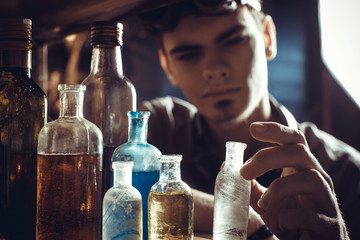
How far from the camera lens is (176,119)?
1.98 m

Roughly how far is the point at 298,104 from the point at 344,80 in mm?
937

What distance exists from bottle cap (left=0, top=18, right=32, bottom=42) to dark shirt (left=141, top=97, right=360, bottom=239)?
0.82m

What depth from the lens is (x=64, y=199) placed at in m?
0.58

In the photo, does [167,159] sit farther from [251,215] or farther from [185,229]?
[251,215]

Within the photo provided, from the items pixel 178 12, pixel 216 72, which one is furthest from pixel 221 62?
pixel 178 12

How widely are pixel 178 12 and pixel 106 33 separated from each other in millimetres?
990

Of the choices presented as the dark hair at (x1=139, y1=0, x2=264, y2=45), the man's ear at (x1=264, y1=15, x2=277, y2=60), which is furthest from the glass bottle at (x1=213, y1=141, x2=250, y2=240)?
the man's ear at (x1=264, y1=15, x2=277, y2=60)

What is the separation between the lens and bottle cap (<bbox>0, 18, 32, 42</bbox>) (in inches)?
24.5

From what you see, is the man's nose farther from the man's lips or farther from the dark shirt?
the dark shirt

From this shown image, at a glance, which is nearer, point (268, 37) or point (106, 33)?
point (106, 33)

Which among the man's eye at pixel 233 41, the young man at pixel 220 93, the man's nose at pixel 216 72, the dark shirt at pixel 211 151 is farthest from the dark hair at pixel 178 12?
the dark shirt at pixel 211 151

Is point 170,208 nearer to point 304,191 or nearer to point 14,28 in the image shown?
point 304,191

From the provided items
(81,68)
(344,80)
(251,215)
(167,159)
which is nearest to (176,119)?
(81,68)

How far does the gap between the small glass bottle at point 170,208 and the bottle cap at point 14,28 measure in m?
0.34
